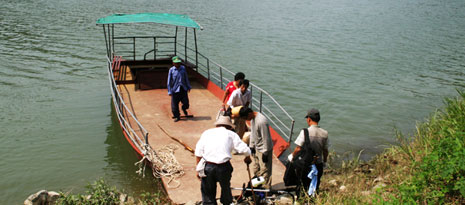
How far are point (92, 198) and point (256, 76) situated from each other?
12085 millimetres

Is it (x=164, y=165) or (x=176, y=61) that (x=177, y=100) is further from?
(x=164, y=165)

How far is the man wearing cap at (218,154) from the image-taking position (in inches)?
204

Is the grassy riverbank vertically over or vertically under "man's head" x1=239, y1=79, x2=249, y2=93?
under

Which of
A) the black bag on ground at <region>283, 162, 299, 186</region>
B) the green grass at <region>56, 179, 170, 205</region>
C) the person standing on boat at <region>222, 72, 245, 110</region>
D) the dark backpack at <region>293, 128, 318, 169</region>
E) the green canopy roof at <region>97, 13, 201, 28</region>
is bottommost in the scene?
the green grass at <region>56, 179, 170, 205</region>

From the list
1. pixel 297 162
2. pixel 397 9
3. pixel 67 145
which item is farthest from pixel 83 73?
pixel 397 9

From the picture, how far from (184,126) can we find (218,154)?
15.1 ft

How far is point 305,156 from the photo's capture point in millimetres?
5680

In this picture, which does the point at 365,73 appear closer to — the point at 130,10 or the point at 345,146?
the point at 345,146

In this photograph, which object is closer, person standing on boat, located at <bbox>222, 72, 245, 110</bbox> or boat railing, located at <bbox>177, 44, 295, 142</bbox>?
person standing on boat, located at <bbox>222, 72, 245, 110</bbox>

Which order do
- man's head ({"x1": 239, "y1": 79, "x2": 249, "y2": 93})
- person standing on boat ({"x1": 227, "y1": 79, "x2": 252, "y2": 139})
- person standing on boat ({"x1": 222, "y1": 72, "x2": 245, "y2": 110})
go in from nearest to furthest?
man's head ({"x1": 239, "y1": 79, "x2": 249, "y2": 93})
person standing on boat ({"x1": 227, "y1": 79, "x2": 252, "y2": 139})
person standing on boat ({"x1": 222, "y1": 72, "x2": 245, "y2": 110})

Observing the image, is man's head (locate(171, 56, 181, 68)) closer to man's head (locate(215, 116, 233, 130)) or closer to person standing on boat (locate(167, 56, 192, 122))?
person standing on boat (locate(167, 56, 192, 122))

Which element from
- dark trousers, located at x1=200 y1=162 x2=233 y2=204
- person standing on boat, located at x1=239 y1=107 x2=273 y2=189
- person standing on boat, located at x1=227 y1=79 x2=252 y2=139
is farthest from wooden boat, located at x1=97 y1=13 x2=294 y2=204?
dark trousers, located at x1=200 y1=162 x2=233 y2=204

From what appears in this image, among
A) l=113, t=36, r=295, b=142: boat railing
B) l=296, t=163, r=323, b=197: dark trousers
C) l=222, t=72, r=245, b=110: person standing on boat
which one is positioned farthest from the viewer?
l=113, t=36, r=295, b=142: boat railing

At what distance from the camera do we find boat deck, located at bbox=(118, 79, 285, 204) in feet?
22.9
